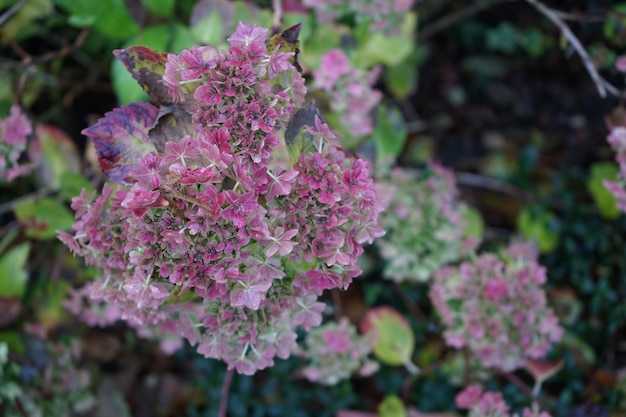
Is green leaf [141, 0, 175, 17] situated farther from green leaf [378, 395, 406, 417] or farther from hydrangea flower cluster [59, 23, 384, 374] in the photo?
green leaf [378, 395, 406, 417]

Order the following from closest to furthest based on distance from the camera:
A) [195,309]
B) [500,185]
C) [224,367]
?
[195,309], [224,367], [500,185]

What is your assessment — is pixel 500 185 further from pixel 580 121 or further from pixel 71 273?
pixel 71 273

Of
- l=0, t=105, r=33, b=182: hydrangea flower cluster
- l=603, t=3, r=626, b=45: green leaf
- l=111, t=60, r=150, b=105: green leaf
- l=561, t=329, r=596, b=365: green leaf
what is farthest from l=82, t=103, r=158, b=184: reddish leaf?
l=561, t=329, r=596, b=365: green leaf

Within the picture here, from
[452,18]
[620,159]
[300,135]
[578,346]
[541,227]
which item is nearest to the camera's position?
[300,135]

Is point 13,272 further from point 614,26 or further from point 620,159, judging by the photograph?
point 614,26

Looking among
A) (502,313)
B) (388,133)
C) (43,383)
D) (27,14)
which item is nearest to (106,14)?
(27,14)

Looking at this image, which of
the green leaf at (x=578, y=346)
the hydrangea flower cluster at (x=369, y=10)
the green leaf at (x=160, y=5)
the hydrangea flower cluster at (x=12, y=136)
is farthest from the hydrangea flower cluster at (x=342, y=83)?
the green leaf at (x=578, y=346)

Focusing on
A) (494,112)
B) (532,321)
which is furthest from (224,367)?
(494,112)
